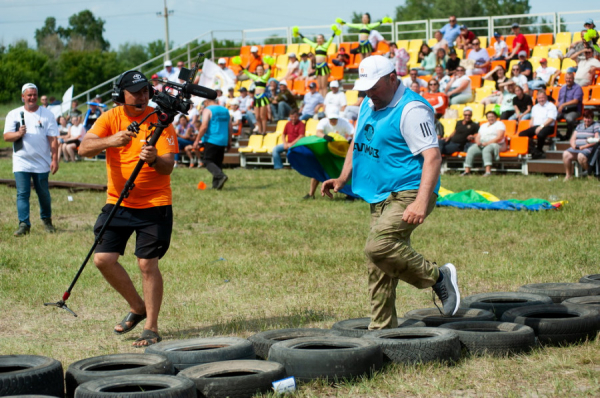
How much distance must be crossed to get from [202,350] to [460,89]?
17.2m

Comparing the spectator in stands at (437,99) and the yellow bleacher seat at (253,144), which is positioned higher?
the spectator in stands at (437,99)

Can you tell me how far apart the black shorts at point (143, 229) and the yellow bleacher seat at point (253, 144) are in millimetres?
16786

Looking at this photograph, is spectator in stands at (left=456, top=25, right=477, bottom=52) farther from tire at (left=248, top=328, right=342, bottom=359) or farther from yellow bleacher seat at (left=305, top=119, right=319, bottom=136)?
tire at (left=248, top=328, right=342, bottom=359)

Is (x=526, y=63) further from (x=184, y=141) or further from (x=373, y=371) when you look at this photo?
(x=373, y=371)

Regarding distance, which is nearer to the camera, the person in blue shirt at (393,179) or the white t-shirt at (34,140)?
the person in blue shirt at (393,179)

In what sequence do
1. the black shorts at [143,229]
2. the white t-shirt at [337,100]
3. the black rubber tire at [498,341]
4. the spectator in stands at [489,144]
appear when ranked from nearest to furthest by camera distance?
the black rubber tire at [498,341] < the black shorts at [143,229] < the spectator in stands at [489,144] < the white t-shirt at [337,100]

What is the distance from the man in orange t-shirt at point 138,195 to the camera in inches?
226

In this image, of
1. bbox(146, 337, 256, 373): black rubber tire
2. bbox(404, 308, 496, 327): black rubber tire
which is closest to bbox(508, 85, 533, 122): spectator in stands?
bbox(404, 308, 496, 327): black rubber tire

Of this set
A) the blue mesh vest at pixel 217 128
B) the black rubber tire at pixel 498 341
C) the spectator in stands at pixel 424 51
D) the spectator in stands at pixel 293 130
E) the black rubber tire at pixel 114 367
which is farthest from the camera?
the spectator in stands at pixel 424 51

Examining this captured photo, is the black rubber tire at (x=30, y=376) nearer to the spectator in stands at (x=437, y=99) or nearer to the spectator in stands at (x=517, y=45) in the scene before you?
the spectator in stands at (x=437, y=99)

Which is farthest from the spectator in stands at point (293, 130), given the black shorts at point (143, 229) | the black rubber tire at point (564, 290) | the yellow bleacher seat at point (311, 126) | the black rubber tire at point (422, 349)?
the black rubber tire at point (422, 349)

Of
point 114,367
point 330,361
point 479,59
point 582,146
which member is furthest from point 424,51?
point 114,367

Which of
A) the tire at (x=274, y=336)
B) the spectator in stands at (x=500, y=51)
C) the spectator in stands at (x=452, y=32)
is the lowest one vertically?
the tire at (x=274, y=336)

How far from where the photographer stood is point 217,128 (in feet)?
53.1
